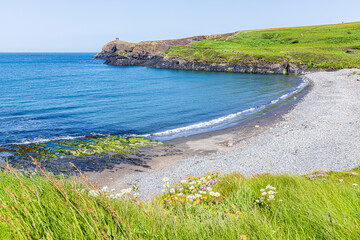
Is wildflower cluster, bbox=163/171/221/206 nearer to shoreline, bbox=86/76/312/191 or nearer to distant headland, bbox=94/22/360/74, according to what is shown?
shoreline, bbox=86/76/312/191

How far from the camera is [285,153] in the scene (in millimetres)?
17672

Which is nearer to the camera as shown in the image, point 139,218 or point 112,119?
point 139,218

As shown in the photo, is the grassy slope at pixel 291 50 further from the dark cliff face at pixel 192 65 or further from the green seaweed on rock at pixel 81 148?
the green seaweed on rock at pixel 81 148

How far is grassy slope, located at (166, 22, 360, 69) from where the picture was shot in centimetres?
7675

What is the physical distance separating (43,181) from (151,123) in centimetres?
2397

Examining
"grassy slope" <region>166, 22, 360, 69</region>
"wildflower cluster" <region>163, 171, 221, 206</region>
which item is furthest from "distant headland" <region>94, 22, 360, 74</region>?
"wildflower cluster" <region>163, 171, 221, 206</region>

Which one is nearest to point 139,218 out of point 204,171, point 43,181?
point 43,181

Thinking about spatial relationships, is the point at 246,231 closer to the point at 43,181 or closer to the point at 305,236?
the point at 305,236

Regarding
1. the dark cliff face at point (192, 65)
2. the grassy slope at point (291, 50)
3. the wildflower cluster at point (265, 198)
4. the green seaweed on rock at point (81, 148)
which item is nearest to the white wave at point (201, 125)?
the green seaweed on rock at point (81, 148)

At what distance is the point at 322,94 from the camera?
4112cm

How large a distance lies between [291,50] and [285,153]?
87783 mm

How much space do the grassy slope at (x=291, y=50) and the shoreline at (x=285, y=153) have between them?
56.5 metres

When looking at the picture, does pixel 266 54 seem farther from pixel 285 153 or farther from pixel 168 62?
pixel 285 153

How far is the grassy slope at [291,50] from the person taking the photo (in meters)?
76.8
